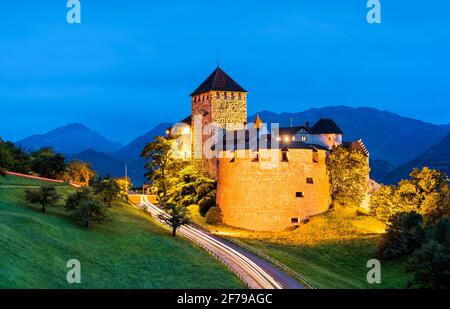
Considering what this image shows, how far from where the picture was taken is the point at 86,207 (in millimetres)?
42312

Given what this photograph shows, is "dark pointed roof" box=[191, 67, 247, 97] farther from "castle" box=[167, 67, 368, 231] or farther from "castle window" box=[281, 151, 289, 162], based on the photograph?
"castle window" box=[281, 151, 289, 162]

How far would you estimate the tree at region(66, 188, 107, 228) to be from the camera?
42375 millimetres

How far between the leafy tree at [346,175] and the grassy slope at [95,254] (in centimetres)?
2693

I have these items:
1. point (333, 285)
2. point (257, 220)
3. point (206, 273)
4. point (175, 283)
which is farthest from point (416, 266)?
point (257, 220)

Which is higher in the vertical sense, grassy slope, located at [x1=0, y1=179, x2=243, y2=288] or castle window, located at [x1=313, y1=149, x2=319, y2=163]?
castle window, located at [x1=313, y1=149, x2=319, y2=163]

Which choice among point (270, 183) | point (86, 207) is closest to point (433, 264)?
point (86, 207)

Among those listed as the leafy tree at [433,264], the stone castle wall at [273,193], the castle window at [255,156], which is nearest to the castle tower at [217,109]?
the stone castle wall at [273,193]

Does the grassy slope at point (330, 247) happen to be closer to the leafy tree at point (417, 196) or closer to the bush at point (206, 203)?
the bush at point (206, 203)

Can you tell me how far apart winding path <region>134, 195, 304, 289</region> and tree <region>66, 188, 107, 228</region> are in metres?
7.92

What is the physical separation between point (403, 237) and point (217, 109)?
121ft

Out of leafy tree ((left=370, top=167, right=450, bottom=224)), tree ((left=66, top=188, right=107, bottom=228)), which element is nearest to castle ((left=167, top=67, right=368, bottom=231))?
leafy tree ((left=370, top=167, right=450, bottom=224))

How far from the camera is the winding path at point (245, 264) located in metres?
36.1

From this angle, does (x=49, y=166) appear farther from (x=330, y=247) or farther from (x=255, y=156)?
(x=330, y=247)
